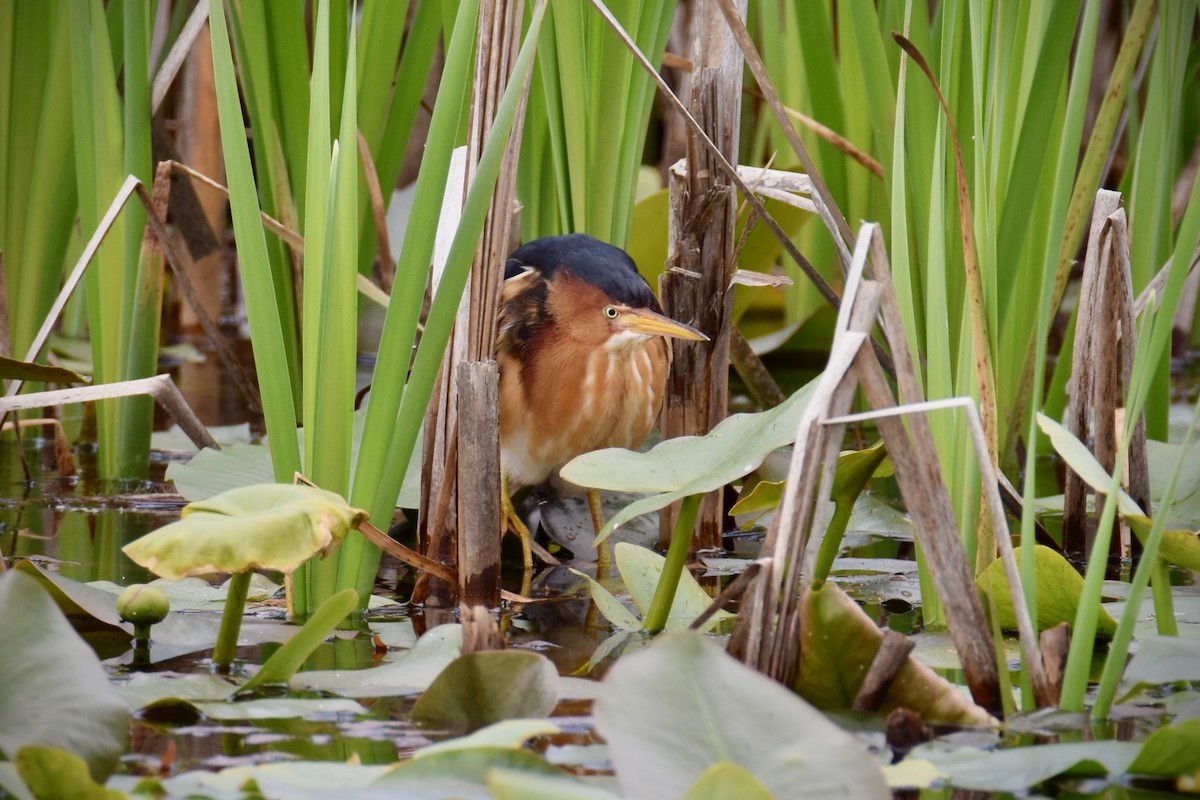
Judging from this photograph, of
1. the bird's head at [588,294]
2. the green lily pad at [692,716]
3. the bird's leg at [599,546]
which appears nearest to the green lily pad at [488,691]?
the green lily pad at [692,716]

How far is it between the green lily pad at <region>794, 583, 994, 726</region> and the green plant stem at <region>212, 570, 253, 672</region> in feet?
2.34

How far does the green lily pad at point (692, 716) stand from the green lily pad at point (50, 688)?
1.66 ft

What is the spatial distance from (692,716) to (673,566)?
2.12 feet

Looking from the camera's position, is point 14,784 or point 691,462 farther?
point 691,462

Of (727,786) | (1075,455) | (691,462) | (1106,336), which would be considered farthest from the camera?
(1106,336)

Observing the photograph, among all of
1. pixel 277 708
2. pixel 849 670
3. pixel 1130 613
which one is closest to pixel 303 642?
pixel 277 708

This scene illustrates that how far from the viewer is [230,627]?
5.91 ft

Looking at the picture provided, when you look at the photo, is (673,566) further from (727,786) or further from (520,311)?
(520,311)

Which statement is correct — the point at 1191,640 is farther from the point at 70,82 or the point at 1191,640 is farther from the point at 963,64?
the point at 70,82

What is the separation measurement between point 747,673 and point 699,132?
1177 millimetres

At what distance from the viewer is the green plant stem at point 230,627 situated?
1.75 m

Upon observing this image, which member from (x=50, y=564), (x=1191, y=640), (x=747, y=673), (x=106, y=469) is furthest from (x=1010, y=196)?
(x=106, y=469)

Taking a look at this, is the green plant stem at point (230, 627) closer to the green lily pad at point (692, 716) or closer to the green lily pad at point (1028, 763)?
the green lily pad at point (692, 716)

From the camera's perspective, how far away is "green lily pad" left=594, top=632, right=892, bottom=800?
1307 millimetres
